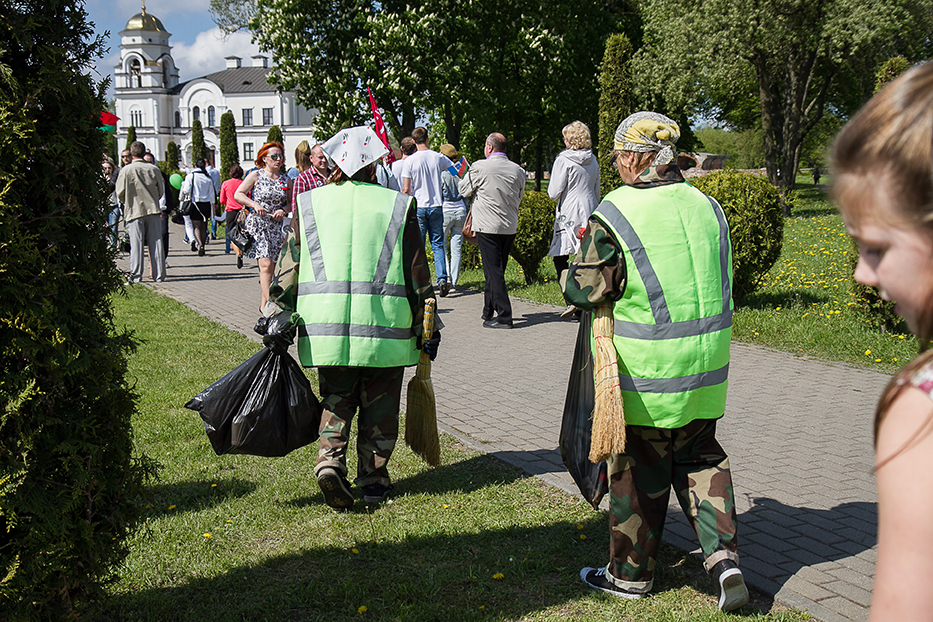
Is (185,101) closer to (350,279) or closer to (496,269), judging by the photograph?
(496,269)

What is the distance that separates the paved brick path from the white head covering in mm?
2125

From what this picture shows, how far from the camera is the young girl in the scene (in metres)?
0.99

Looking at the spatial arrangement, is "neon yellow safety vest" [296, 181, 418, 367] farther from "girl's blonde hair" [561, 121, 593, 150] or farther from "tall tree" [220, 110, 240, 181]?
"tall tree" [220, 110, 240, 181]

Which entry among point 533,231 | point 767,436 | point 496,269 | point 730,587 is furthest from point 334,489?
point 533,231

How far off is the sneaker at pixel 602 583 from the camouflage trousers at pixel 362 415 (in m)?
1.40

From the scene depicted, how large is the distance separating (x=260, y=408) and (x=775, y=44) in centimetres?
2637

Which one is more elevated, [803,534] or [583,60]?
[583,60]

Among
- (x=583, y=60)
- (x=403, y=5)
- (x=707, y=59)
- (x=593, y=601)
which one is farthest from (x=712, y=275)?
(x=583, y=60)

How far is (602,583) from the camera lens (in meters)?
3.58

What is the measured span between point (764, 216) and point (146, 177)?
364 inches

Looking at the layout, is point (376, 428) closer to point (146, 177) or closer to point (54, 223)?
point (54, 223)

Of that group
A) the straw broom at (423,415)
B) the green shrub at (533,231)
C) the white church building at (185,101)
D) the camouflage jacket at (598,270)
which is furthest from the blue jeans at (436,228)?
the white church building at (185,101)

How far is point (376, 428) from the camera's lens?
15.0 ft

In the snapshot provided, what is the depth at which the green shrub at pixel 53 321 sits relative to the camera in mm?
2395
